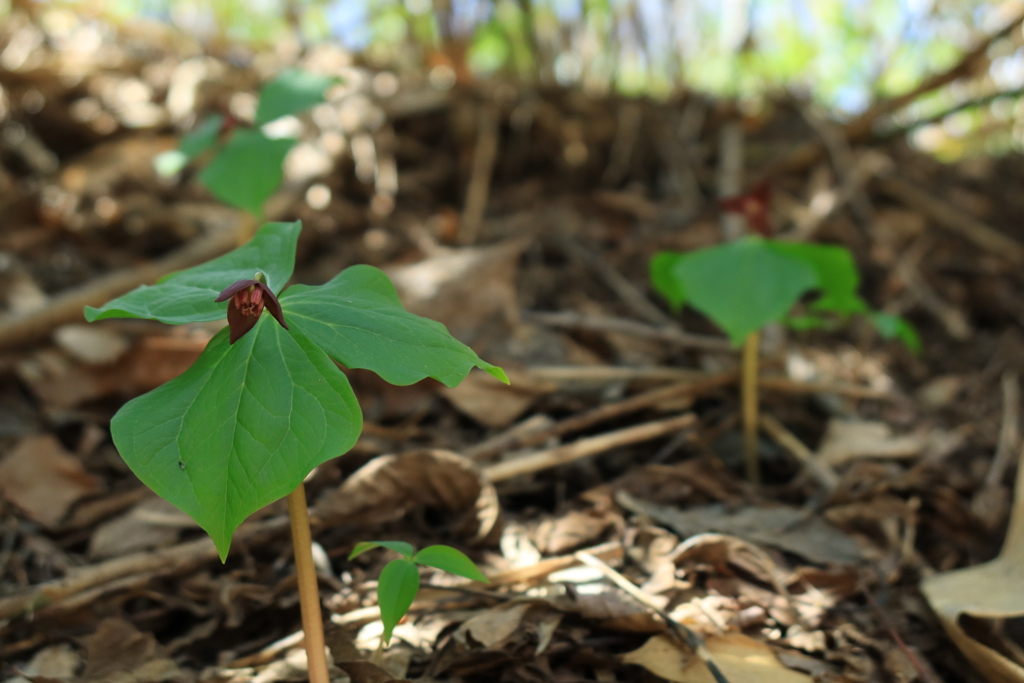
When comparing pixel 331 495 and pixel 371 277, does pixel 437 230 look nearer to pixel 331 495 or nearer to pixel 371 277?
pixel 331 495

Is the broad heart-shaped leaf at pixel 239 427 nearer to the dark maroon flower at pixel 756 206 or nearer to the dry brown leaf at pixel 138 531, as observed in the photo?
the dry brown leaf at pixel 138 531

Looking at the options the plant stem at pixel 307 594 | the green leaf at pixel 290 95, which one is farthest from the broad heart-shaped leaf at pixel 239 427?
the green leaf at pixel 290 95

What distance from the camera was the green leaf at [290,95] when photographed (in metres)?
2.05

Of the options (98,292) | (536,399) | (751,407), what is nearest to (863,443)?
(751,407)

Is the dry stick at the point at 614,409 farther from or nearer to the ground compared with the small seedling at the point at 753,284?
nearer to the ground

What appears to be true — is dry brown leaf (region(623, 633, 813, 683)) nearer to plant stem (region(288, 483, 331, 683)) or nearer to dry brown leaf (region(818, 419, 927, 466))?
plant stem (region(288, 483, 331, 683))

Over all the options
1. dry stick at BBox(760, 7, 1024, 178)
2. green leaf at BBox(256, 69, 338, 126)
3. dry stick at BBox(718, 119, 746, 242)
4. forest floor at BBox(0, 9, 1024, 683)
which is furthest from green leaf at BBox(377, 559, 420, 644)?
dry stick at BBox(760, 7, 1024, 178)

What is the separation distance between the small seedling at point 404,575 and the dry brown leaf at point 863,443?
1.15m

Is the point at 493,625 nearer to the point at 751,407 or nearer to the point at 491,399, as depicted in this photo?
the point at 491,399

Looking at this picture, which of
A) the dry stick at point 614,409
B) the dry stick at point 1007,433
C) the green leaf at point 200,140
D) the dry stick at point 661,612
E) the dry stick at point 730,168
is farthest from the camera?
the dry stick at point 730,168

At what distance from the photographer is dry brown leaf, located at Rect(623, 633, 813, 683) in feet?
3.55

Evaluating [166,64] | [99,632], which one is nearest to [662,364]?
[99,632]

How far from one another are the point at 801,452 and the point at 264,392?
140 centimetres

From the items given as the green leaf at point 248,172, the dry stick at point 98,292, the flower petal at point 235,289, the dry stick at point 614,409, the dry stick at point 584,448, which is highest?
the green leaf at point 248,172
